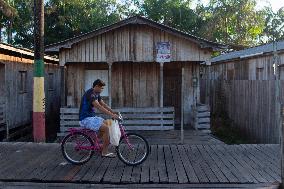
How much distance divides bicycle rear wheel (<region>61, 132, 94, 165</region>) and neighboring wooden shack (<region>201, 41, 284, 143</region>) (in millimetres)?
4350

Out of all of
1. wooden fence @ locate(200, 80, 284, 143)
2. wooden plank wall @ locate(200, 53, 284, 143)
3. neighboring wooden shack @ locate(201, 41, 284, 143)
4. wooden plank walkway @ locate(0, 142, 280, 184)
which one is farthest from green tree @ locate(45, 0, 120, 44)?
wooden plank walkway @ locate(0, 142, 280, 184)

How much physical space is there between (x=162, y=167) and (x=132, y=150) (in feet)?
2.40

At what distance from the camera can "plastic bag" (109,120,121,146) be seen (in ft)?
32.4

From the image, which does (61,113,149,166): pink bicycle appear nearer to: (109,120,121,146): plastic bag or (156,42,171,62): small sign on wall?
(109,120,121,146): plastic bag

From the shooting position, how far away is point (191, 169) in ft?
31.3

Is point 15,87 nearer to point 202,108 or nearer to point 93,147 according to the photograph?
point 202,108

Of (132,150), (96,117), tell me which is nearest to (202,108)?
(132,150)

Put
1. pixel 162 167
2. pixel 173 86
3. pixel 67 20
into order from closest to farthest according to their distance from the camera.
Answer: pixel 162 167, pixel 173 86, pixel 67 20

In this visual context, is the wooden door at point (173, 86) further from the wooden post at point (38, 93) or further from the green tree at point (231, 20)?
the green tree at point (231, 20)

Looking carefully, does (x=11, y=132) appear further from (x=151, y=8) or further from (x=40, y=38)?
(x=151, y=8)

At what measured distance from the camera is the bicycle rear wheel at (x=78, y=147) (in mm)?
10078

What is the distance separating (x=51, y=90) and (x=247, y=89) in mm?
11422

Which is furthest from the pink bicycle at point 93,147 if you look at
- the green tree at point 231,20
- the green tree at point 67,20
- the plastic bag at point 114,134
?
the green tree at point 231,20

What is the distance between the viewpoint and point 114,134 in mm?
9898
